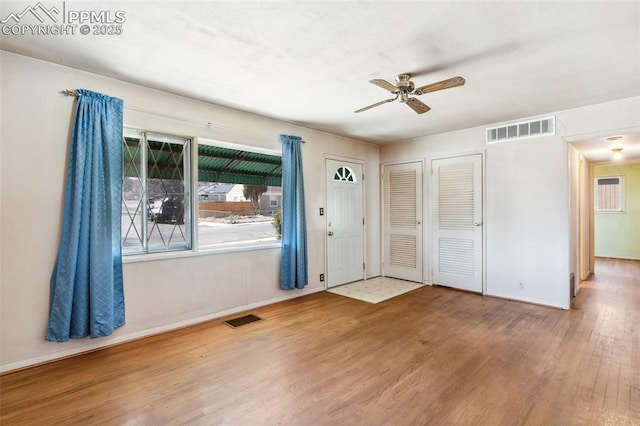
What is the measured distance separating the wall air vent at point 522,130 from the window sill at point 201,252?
3.62 metres

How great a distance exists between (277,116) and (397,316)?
3094 mm

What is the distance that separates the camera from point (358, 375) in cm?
254

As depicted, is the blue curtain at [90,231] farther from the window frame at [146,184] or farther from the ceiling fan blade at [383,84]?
the ceiling fan blade at [383,84]

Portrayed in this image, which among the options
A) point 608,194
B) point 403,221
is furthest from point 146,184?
point 608,194

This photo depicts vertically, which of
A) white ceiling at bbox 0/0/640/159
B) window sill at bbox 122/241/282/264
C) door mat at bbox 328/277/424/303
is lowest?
door mat at bbox 328/277/424/303

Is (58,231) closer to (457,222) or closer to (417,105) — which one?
(417,105)

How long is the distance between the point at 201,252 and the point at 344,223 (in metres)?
2.58

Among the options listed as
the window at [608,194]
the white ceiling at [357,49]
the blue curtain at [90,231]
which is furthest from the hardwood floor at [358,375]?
the window at [608,194]

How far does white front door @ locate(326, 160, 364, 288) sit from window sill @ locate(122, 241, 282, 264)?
44.7 inches

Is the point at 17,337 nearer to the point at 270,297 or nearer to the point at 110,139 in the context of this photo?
the point at 110,139

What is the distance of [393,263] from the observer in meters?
6.02

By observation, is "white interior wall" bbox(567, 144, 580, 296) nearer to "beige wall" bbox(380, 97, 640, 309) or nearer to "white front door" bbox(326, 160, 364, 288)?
"beige wall" bbox(380, 97, 640, 309)

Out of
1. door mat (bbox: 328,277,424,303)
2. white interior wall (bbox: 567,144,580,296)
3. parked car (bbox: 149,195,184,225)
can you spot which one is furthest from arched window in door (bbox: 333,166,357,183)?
white interior wall (bbox: 567,144,580,296)

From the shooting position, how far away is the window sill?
3.24 metres
